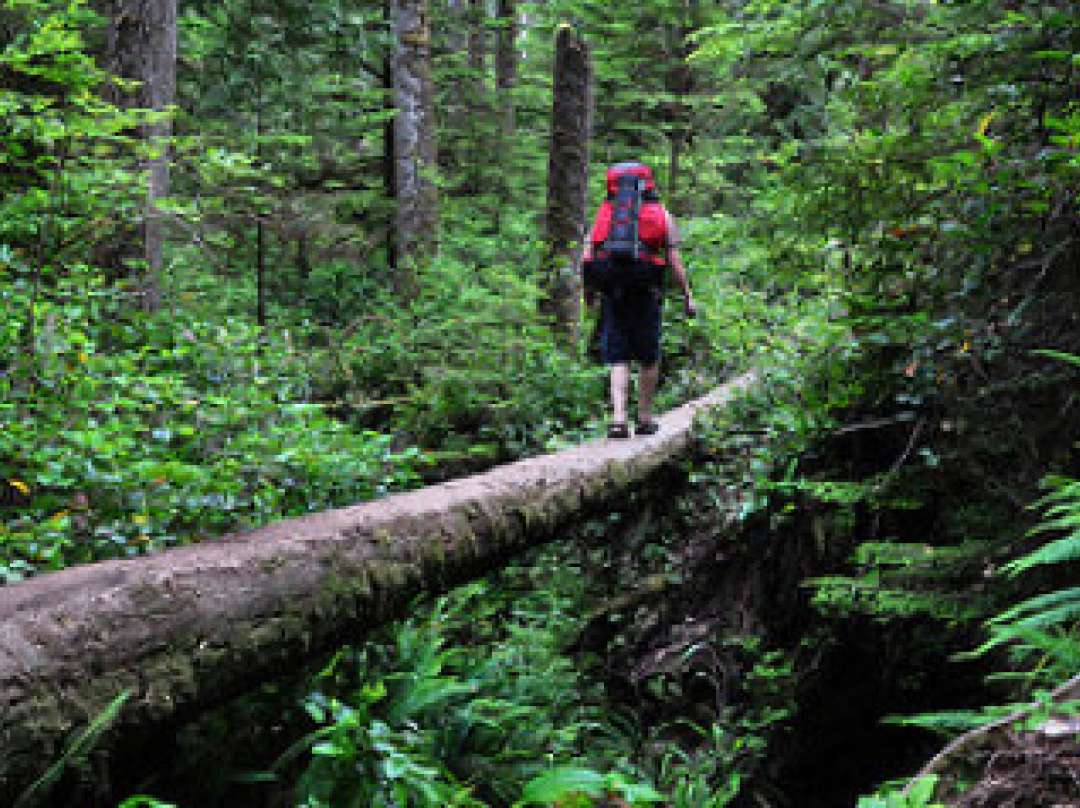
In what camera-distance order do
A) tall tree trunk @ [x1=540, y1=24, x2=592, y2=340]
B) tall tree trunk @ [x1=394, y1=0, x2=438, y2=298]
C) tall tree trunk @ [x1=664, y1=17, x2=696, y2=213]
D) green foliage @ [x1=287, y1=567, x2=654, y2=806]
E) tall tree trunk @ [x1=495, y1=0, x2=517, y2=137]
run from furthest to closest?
tall tree trunk @ [x1=495, y1=0, x2=517, y2=137] → tall tree trunk @ [x1=664, y1=17, x2=696, y2=213] → tall tree trunk @ [x1=394, y1=0, x2=438, y2=298] → tall tree trunk @ [x1=540, y1=24, x2=592, y2=340] → green foliage @ [x1=287, y1=567, x2=654, y2=806]

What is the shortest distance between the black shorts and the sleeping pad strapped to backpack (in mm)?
158

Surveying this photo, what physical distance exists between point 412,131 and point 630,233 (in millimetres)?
7472

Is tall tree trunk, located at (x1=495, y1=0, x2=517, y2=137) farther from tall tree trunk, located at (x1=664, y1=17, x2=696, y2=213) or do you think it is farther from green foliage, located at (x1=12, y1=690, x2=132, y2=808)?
green foliage, located at (x1=12, y1=690, x2=132, y2=808)

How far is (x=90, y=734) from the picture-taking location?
8.83 ft

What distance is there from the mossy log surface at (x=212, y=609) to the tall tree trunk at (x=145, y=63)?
5146 millimetres

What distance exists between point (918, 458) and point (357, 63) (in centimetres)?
1254

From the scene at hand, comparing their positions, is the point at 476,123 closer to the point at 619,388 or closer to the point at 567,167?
the point at 567,167

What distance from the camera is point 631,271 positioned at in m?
6.80

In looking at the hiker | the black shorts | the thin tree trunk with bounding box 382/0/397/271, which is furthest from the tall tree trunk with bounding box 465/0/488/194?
the black shorts

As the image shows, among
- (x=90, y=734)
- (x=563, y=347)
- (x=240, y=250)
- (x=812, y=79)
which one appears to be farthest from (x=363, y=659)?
(x=240, y=250)

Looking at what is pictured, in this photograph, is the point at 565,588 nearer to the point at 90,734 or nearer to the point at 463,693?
the point at 463,693

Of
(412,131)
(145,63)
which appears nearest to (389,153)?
(412,131)

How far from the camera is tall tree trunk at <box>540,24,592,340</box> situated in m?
11.3

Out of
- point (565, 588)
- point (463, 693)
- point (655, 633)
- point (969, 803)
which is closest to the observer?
point (969, 803)
